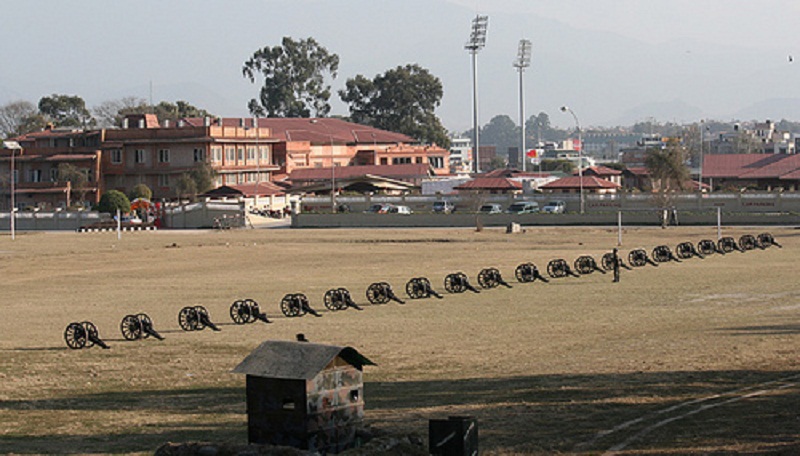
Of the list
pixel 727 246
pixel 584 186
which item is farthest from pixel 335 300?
pixel 584 186

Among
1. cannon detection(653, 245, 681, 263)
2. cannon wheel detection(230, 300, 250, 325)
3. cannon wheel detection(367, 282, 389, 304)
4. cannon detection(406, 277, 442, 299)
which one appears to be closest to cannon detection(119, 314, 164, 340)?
cannon wheel detection(230, 300, 250, 325)

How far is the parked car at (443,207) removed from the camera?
106 meters

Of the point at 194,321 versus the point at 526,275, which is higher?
the point at 526,275

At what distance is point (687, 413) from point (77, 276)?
43697 mm

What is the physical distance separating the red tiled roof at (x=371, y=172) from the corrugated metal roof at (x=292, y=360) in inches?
4681

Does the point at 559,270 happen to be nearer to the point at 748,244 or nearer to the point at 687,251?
the point at 687,251

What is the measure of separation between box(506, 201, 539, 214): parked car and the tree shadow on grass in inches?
3090

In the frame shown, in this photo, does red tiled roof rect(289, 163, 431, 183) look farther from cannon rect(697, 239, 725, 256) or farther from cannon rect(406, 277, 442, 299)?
cannon rect(406, 277, 442, 299)

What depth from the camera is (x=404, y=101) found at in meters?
195

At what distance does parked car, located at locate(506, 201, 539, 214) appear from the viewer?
332 feet

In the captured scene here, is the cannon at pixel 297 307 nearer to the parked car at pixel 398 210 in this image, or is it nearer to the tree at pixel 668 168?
the parked car at pixel 398 210

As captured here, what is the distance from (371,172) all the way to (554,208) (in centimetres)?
3855

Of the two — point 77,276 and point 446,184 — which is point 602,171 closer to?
point 446,184

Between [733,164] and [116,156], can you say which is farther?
[116,156]
